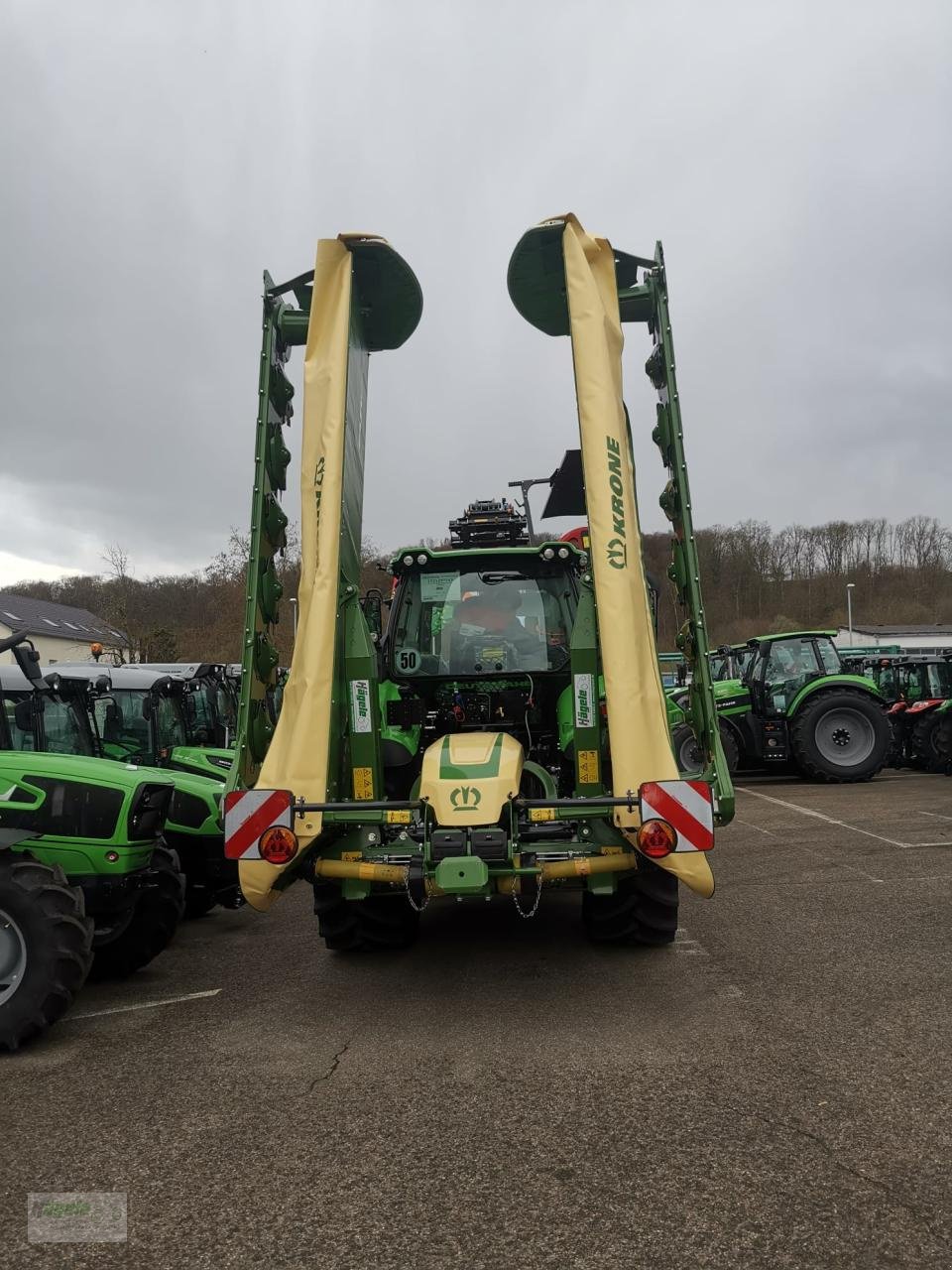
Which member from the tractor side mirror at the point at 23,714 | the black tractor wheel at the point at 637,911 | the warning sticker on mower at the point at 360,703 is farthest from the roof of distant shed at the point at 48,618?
the black tractor wheel at the point at 637,911

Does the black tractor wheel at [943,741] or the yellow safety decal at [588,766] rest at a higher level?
the black tractor wheel at [943,741]

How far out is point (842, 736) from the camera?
1436cm

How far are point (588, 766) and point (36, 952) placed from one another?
267cm

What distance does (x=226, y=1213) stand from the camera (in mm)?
2725

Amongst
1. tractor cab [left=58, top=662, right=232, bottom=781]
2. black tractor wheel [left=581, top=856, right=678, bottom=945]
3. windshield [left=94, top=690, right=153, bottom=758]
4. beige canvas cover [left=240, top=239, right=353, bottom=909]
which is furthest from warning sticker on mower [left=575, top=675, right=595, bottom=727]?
windshield [left=94, top=690, right=153, bottom=758]

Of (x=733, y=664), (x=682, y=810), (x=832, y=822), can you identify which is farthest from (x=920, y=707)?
(x=682, y=810)

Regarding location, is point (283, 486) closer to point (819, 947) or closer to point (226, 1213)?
point (226, 1213)

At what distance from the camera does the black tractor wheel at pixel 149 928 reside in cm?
536

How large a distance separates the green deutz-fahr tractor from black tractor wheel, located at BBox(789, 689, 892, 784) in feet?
36.1

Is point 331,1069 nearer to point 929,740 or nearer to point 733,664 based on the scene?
point 929,740

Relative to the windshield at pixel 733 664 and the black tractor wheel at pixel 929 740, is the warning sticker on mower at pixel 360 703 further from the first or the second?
the black tractor wheel at pixel 929 740

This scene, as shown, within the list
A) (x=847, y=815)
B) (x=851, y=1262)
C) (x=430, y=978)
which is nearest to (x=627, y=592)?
(x=430, y=978)

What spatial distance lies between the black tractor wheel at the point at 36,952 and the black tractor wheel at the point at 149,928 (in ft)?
3.50

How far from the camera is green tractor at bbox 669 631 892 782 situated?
14.2 meters
